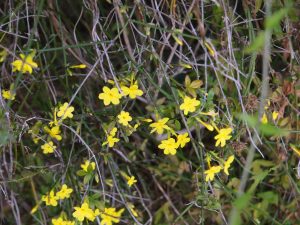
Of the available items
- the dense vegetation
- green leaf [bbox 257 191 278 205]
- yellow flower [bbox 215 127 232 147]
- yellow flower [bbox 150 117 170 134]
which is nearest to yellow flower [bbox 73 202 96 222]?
the dense vegetation

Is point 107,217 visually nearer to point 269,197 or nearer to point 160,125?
point 160,125

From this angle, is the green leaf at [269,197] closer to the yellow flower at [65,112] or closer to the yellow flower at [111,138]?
the yellow flower at [111,138]

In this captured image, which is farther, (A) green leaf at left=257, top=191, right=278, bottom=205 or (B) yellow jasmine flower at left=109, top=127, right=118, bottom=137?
(A) green leaf at left=257, top=191, right=278, bottom=205

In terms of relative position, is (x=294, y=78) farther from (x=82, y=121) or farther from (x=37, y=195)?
(x=37, y=195)

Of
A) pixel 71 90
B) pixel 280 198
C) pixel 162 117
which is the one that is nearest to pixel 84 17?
pixel 71 90

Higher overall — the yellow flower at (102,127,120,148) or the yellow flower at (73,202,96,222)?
the yellow flower at (102,127,120,148)

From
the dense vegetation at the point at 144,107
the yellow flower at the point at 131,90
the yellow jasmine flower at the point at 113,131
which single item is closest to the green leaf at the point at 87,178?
the dense vegetation at the point at 144,107

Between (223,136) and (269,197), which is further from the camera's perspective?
(269,197)

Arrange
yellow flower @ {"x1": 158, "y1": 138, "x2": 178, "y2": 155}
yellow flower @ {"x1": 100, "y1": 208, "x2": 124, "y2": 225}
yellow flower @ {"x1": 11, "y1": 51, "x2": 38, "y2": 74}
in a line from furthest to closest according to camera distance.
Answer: yellow flower @ {"x1": 100, "y1": 208, "x2": 124, "y2": 225} → yellow flower @ {"x1": 158, "y1": 138, "x2": 178, "y2": 155} → yellow flower @ {"x1": 11, "y1": 51, "x2": 38, "y2": 74}

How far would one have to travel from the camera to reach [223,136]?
1311 millimetres

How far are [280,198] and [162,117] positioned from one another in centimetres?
62

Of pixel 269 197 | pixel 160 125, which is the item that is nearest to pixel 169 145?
pixel 160 125

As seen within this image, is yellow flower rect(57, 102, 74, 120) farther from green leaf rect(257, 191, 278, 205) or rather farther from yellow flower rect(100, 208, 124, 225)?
A: green leaf rect(257, 191, 278, 205)

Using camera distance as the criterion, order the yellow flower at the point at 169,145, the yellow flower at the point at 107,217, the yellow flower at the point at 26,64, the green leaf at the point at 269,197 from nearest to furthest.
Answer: the yellow flower at the point at 26,64
the yellow flower at the point at 169,145
the yellow flower at the point at 107,217
the green leaf at the point at 269,197
